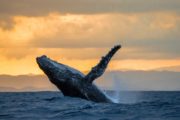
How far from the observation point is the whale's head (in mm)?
20719

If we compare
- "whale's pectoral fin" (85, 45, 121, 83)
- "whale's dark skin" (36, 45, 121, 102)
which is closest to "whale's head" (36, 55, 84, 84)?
"whale's dark skin" (36, 45, 121, 102)

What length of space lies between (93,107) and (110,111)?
122 cm

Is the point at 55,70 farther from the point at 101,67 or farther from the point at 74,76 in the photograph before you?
the point at 101,67

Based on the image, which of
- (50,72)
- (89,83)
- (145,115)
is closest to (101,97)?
(89,83)

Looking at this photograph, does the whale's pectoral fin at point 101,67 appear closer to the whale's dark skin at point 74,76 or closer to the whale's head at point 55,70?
the whale's dark skin at point 74,76

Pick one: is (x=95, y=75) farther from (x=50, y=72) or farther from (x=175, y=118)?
(x=175, y=118)

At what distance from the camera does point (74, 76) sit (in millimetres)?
20969

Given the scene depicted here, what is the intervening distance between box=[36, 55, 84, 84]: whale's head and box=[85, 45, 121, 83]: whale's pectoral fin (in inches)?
18.7

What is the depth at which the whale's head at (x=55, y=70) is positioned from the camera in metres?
20.7

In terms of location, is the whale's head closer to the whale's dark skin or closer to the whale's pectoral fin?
the whale's dark skin

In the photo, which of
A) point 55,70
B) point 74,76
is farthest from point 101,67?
point 55,70

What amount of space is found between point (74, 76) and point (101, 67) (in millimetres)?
1284

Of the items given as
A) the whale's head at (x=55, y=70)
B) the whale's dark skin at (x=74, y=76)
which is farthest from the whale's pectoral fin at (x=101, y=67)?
the whale's head at (x=55, y=70)

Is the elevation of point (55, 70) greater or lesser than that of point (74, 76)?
greater
